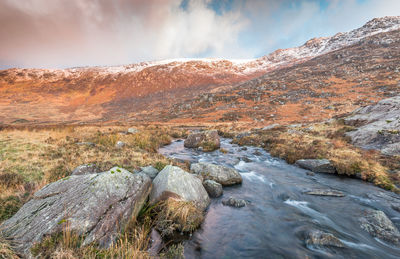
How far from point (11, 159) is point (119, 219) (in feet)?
30.1

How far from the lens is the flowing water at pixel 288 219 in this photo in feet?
18.5

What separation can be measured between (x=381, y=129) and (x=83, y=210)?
73.0 ft

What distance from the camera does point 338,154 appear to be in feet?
43.4

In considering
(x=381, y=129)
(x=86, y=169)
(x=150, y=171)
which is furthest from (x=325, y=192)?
(x=86, y=169)

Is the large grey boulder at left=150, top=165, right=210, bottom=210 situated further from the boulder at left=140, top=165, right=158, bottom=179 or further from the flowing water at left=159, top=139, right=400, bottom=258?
the boulder at left=140, top=165, right=158, bottom=179

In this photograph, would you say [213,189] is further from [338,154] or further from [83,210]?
[338,154]

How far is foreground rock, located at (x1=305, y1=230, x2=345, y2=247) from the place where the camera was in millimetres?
5805

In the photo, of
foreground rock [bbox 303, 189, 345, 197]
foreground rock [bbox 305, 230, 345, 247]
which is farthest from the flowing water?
foreground rock [bbox 303, 189, 345, 197]

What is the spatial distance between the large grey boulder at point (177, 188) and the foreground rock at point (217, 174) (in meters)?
2.25

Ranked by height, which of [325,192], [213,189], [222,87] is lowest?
[325,192]

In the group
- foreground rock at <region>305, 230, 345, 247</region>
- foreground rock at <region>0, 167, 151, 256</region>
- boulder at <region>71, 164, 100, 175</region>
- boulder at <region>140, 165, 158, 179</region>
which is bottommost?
foreground rock at <region>305, 230, 345, 247</region>

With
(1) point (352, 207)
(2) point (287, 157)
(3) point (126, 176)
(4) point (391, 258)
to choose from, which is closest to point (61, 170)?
(3) point (126, 176)

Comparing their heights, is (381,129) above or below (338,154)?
above

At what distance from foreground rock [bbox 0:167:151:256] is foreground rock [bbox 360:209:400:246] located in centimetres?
843
